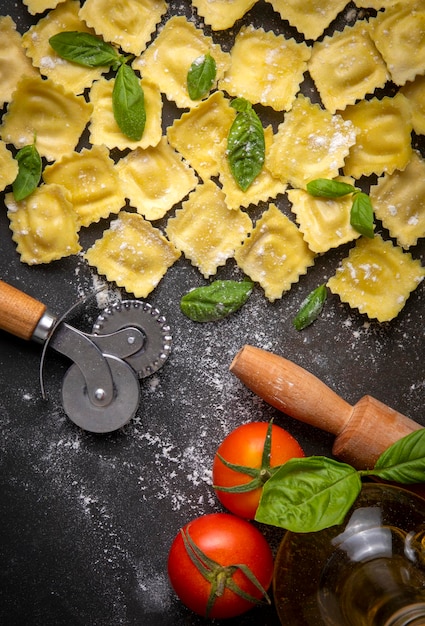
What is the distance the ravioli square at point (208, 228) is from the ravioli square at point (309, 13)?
0.53 m

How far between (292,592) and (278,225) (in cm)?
104

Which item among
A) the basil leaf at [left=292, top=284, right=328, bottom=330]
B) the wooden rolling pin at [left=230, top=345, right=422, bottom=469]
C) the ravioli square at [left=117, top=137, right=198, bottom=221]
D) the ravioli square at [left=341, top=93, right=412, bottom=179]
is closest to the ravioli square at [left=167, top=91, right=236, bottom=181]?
the ravioli square at [left=117, top=137, right=198, bottom=221]

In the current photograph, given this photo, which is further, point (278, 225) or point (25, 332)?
point (278, 225)

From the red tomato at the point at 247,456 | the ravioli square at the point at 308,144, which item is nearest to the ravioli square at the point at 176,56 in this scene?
the ravioli square at the point at 308,144

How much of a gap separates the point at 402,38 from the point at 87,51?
3.06 feet

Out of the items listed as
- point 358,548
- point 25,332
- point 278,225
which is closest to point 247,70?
point 278,225

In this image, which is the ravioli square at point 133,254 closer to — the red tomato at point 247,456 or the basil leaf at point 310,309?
the basil leaf at point 310,309

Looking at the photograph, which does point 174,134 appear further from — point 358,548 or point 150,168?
point 358,548

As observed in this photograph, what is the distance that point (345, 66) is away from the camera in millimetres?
2240

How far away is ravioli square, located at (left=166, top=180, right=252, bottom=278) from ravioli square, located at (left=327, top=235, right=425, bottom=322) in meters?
0.32

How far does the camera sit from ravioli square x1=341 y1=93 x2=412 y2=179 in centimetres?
222

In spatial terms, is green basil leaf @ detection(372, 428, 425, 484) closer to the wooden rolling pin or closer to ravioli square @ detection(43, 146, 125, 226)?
the wooden rolling pin

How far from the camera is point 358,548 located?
186 centimetres

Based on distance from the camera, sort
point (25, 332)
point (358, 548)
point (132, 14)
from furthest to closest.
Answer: point (132, 14) < point (25, 332) < point (358, 548)
